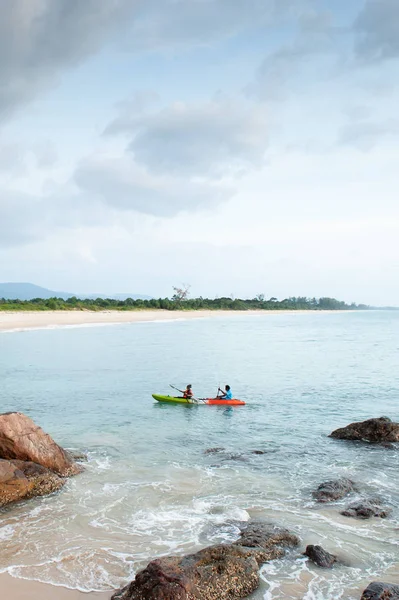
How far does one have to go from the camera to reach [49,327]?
6662cm

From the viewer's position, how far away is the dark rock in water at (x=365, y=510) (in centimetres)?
1101

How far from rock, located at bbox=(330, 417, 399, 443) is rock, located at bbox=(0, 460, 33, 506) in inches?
439

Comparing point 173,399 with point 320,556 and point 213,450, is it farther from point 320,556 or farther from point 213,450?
point 320,556

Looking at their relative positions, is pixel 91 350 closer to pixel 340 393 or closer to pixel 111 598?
pixel 340 393

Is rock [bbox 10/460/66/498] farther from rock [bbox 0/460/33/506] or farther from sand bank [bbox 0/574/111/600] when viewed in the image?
sand bank [bbox 0/574/111/600]

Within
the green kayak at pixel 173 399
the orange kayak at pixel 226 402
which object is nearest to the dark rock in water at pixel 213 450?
the orange kayak at pixel 226 402

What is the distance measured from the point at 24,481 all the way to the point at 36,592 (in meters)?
4.35

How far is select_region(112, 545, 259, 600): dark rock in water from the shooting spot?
23.2 feet

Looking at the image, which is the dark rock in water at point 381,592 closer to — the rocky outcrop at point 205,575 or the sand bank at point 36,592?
the rocky outcrop at point 205,575

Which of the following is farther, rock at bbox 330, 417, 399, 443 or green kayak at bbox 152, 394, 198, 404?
green kayak at bbox 152, 394, 198, 404

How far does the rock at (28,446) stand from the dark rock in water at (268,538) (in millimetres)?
5600

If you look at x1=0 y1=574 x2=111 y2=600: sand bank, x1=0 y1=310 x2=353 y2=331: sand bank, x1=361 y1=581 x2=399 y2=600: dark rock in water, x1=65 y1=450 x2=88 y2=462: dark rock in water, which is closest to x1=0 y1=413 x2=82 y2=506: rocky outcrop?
x1=65 y1=450 x2=88 y2=462: dark rock in water

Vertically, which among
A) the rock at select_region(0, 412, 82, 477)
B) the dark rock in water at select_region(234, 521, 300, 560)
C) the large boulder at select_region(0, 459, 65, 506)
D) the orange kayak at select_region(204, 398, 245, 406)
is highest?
the rock at select_region(0, 412, 82, 477)

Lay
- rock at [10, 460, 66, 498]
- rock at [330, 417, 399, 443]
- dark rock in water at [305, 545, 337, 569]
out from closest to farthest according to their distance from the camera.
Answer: dark rock in water at [305, 545, 337, 569] < rock at [10, 460, 66, 498] < rock at [330, 417, 399, 443]
